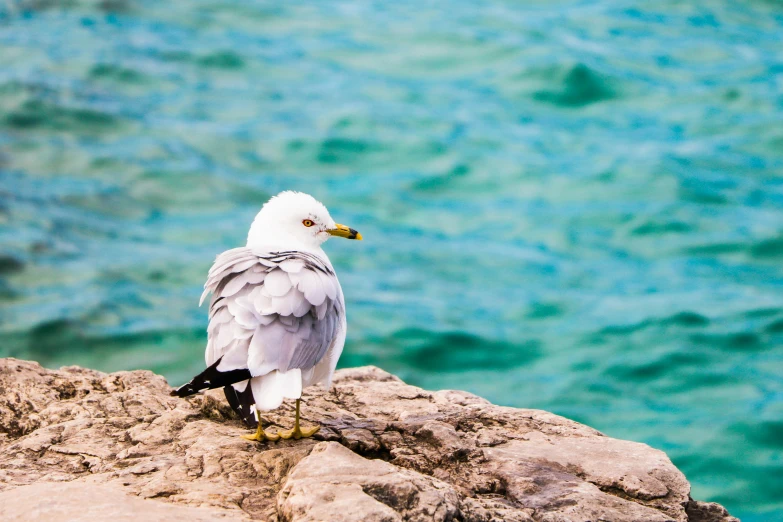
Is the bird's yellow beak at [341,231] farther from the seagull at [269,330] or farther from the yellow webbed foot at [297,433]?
the yellow webbed foot at [297,433]

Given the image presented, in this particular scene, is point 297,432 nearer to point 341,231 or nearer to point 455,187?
point 341,231

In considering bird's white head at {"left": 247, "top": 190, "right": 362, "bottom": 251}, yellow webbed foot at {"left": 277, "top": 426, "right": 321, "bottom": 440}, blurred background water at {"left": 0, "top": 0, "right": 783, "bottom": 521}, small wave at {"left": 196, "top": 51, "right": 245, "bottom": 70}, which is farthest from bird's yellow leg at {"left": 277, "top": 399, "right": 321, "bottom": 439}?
small wave at {"left": 196, "top": 51, "right": 245, "bottom": 70}

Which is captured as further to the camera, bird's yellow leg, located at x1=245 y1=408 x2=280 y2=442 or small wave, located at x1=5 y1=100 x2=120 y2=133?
small wave, located at x1=5 y1=100 x2=120 y2=133

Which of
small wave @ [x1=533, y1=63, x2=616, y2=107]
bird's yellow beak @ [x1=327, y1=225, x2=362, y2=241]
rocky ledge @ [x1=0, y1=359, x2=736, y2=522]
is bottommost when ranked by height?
rocky ledge @ [x1=0, y1=359, x2=736, y2=522]

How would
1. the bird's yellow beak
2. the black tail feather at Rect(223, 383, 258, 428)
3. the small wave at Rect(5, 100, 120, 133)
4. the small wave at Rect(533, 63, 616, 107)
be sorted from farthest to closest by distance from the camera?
1. the small wave at Rect(533, 63, 616, 107)
2. the small wave at Rect(5, 100, 120, 133)
3. the bird's yellow beak
4. the black tail feather at Rect(223, 383, 258, 428)

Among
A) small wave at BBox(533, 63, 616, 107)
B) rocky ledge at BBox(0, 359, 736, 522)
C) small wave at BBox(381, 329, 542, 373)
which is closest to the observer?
rocky ledge at BBox(0, 359, 736, 522)

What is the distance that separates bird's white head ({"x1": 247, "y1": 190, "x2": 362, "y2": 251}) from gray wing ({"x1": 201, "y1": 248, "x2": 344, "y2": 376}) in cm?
55

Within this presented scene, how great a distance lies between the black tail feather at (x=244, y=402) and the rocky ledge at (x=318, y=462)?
213 millimetres

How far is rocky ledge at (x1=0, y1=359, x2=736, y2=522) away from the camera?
333cm

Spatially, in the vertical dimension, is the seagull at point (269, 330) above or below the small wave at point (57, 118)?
below

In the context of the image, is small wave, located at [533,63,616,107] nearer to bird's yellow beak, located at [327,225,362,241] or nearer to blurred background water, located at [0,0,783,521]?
blurred background water, located at [0,0,783,521]

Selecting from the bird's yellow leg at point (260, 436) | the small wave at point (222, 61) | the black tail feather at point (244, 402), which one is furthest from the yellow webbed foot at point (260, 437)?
the small wave at point (222, 61)

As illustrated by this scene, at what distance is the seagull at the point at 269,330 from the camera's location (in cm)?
373

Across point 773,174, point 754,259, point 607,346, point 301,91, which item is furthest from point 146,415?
point 301,91
